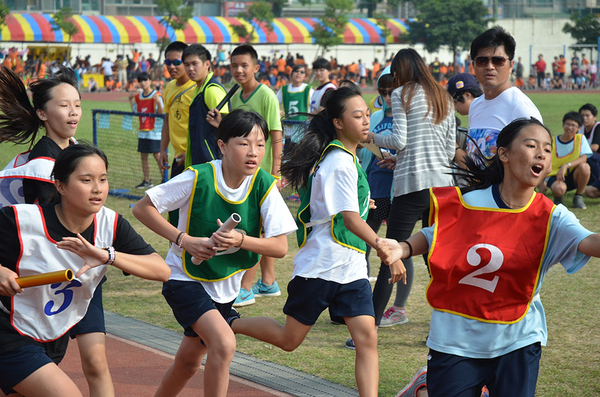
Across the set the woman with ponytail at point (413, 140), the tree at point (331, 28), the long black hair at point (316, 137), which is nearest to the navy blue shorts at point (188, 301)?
the long black hair at point (316, 137)

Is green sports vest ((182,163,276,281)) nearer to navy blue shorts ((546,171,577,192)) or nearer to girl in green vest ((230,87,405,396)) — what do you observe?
girl in green vest ((230,87,405,396))

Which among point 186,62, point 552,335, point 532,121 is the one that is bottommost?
point 552,335

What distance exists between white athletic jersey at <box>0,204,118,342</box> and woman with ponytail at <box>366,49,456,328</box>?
234 cm

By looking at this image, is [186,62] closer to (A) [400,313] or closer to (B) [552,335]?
(A) [400,313]

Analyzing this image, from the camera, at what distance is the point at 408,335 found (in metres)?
5.35

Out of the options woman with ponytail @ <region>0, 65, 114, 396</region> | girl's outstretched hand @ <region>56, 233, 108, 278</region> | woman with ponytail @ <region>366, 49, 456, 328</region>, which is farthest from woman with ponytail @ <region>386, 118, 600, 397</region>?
woman with ponytail @ <region>366, 49, 456, 328</region>

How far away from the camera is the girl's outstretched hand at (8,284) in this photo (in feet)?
9.65

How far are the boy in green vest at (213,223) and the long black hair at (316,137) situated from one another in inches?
19.7

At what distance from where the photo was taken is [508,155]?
3096mm

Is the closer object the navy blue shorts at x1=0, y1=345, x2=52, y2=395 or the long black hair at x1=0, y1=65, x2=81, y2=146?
the navy blue shorts at x1=0, y1=345, x2=52, y2=395

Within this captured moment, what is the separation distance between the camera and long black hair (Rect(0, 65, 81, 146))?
4.20m

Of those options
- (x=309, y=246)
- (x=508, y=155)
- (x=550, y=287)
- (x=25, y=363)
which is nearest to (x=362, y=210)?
(x=309, y=246)

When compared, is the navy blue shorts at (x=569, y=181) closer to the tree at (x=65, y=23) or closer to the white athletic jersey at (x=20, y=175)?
the white athletic jersey at (x=20, y=175)

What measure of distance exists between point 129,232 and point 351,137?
147 cm
